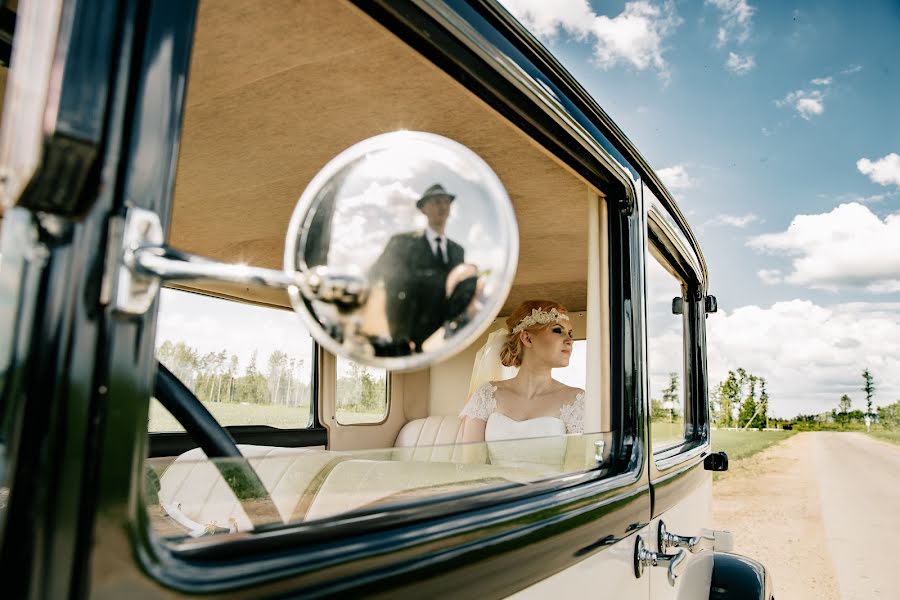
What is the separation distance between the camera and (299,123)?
200 centimetres

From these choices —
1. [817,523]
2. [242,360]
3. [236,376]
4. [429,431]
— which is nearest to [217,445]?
[236,376]

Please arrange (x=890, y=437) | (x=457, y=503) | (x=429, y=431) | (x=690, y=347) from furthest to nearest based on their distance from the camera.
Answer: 1. (x=890, y=437)
2. (x=429, y=431)
3. (x=690, y=347)
4. (x=457, y=503)

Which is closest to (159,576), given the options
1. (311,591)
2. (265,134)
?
(311,591)

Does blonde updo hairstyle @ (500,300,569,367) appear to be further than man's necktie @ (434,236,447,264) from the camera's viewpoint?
Yes

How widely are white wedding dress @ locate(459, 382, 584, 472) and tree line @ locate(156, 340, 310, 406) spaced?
2.55ft

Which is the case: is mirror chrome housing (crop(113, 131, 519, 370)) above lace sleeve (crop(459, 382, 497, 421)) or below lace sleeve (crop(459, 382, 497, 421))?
above

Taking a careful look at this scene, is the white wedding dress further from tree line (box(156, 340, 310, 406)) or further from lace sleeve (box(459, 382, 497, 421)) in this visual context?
tree line (box(156, 340, 310, 406))

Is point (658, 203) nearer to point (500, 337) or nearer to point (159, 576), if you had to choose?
point (159, 576)

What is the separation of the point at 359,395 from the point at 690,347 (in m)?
2.76

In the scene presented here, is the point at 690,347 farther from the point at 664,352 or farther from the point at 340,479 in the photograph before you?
the point at 340,479

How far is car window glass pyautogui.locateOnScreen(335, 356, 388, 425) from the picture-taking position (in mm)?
4934

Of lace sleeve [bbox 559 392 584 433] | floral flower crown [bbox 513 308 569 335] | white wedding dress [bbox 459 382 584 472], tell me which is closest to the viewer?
white wedding dress [bbox 459 382 584 472]

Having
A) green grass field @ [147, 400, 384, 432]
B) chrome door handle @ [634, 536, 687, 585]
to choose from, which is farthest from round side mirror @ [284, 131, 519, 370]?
green grass field @ [147, 400, 384, 432]

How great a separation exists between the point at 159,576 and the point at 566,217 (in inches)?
96.2
